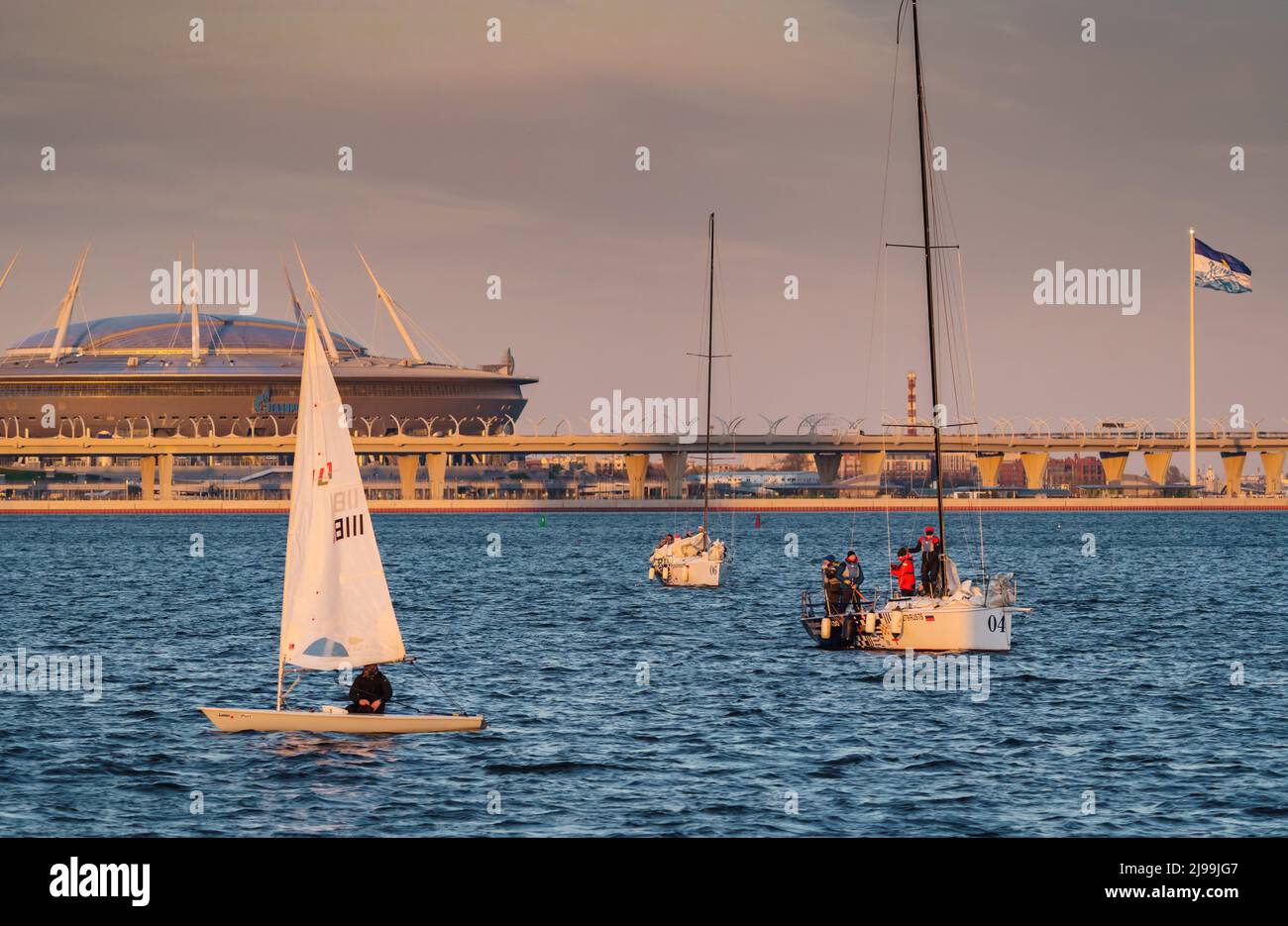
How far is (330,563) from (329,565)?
1.6 inches

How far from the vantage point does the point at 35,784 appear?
27.2 meters

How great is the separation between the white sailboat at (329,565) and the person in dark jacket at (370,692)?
38cm

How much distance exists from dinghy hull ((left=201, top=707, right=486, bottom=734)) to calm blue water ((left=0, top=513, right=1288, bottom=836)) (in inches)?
11.7

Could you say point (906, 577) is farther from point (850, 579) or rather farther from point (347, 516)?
point (347, 516)

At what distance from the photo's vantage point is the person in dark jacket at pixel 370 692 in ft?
101

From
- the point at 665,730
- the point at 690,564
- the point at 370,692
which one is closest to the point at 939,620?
the point at 665,730

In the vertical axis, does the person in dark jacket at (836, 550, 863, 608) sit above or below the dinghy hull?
above

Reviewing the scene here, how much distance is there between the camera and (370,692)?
30641 mm

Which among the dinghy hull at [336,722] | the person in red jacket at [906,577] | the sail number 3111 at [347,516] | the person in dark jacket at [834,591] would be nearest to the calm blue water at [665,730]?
the dinghy hull at [336,722]

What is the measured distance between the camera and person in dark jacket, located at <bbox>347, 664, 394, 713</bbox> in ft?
101

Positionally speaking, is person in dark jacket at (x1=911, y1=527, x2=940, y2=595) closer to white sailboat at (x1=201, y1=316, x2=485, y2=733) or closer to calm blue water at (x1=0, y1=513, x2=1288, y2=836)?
calm blue water at (x1=0, y1=513, x2=1288, y2=836)

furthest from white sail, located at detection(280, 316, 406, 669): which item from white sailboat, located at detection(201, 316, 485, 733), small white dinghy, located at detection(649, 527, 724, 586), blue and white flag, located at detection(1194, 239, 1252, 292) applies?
blue and white flag, located at detection(1194, 239, 1252, 292)
